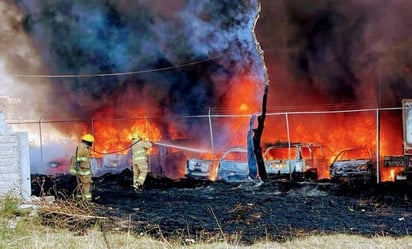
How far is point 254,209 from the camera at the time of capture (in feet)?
33.7

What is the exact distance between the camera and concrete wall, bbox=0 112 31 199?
32.4 feet

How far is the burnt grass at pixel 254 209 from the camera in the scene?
26.8 ft

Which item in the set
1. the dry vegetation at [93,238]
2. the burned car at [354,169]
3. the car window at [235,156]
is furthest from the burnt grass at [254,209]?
the burned car at [354,169]

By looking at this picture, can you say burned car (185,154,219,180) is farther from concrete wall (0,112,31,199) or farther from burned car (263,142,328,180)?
concrete wall (0,112,31,199)

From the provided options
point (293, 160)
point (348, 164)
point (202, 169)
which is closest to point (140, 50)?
point (202, 169)

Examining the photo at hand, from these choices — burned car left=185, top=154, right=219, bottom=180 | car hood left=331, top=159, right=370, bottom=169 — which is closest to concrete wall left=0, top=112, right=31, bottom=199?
burned car left=185, top=154, right=219, bottom=180

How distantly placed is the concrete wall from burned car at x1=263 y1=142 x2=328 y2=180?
7.32m

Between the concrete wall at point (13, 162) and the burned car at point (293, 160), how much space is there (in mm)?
7318

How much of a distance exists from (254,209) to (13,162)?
484 cm

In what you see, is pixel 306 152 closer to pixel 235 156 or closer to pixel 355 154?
pixel 355 154

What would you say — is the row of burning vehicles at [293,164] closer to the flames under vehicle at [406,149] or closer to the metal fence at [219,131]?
the flames under vehicle at [406,149]

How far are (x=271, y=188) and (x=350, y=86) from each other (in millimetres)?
9941

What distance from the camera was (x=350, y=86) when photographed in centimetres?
2161

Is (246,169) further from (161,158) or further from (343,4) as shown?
(343,4)
